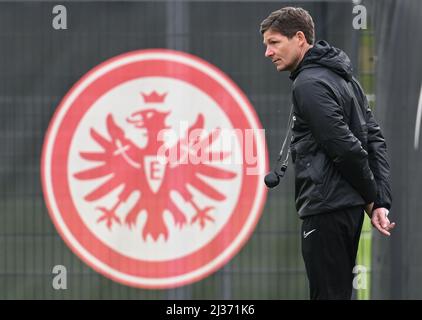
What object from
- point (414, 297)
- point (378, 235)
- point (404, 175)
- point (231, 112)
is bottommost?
point (414, 297)

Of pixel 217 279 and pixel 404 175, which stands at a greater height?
pixel 404 175

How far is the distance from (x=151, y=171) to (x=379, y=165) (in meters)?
2.22

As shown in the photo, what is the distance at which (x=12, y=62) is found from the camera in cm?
580

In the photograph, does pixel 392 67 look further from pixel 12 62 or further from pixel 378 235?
pixel 12 62

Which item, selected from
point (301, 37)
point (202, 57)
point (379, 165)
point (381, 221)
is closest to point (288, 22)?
point (301, 37)

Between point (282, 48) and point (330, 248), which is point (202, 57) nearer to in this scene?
point (282, 48)

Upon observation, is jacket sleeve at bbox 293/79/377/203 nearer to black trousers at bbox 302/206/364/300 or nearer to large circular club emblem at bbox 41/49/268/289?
black trousers at bbox 302/206/364/300

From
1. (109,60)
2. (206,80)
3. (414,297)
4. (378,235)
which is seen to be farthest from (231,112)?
(414,297)

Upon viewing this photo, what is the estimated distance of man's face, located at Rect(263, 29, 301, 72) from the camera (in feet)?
12.0

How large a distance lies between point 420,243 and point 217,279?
1243 millimetres

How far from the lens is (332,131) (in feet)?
11.5

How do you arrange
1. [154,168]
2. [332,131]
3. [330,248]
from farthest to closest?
[154,168] < [330,248] < [332,131]

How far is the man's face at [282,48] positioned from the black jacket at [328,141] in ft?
0.14

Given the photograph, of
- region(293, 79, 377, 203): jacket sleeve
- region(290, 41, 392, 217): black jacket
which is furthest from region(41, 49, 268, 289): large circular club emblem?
region(293, 79, 377, 203): jacket sleeve
